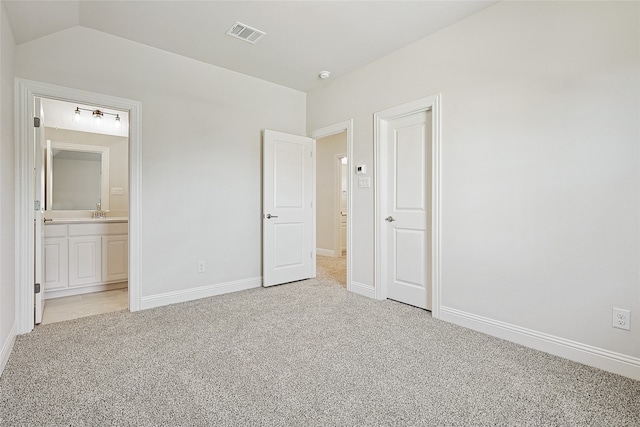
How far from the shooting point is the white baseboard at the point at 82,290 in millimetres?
3492

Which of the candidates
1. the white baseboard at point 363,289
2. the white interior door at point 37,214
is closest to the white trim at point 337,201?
the white baseboard at point 363,289

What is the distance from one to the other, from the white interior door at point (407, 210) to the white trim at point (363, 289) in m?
0.17

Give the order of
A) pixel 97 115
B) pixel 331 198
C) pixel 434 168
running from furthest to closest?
pixel 331 198 < pixel 97 115 < pixel 434 168

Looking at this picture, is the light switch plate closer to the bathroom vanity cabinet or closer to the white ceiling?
the white ceiling

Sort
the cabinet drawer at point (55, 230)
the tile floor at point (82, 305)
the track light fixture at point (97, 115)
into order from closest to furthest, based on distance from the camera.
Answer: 1. the tile floor at point (82, 305)
2. the cabinet drawer at point (55, 230)
3. the track light fixture at point (97, 115)

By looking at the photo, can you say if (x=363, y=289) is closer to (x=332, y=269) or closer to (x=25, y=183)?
(x=332, y=269)

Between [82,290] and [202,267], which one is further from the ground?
[202,267]

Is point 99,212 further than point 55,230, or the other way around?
point 99,212

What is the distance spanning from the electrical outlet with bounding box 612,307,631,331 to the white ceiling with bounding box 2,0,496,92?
2326 millimetres

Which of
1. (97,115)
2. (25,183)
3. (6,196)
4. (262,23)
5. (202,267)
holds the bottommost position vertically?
(202,267)

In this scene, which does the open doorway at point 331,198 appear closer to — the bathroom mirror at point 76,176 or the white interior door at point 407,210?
the white interior door at point 407,210

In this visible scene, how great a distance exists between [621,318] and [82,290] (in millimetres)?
5000

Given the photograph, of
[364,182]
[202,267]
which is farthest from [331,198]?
[202,267]

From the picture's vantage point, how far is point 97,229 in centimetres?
371
